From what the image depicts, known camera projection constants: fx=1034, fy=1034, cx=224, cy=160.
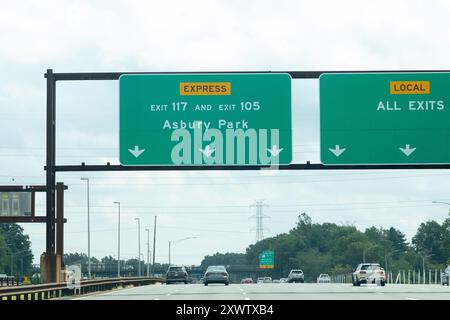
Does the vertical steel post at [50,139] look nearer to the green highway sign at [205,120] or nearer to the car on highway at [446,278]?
the green highway sign at [205,120]

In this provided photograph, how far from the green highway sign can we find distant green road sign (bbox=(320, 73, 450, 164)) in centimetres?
174

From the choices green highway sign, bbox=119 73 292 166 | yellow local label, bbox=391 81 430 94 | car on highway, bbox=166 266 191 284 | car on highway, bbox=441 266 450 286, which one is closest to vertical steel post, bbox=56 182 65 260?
green highway sign, bbox=119 73 292 166

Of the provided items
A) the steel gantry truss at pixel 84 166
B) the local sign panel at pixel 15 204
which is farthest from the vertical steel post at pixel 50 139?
the local sign panel at pixel 15 204

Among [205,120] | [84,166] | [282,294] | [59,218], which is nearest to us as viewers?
[205,120]

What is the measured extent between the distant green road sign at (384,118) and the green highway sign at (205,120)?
1740mm

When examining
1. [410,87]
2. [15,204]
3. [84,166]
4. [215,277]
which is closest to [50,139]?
[84,166]

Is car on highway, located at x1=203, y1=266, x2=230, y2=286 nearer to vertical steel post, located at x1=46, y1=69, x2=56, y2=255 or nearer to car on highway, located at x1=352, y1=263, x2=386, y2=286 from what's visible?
car on highway, located at x1=352, y1=263, x2=386, y2=286

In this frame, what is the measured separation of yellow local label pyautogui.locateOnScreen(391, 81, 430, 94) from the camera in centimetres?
3984

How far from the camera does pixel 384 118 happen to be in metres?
39.8

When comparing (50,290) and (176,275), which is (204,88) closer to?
(50,290)

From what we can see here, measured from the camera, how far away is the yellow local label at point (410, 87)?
131 ft

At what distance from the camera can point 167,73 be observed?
39844mm

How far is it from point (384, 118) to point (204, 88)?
7020 mm
